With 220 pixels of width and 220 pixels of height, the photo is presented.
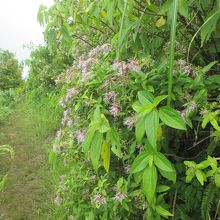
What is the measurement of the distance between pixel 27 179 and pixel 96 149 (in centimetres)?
340

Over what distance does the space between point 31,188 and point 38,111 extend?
3.50m

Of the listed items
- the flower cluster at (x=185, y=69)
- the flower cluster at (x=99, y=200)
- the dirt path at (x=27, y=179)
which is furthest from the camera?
the dirt path at (x=27, y=179)

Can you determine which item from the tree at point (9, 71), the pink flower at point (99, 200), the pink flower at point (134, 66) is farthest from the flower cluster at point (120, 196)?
the tree at point (9, 71)

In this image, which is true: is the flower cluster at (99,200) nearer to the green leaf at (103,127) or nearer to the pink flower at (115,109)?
the pink flower at (115,109)

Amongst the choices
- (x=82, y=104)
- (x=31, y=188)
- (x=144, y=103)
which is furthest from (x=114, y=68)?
(x=31, y=188)

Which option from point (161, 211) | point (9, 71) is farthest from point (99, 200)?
point (9, 71)

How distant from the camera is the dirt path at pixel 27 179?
359cm

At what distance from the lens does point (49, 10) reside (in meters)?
1.96

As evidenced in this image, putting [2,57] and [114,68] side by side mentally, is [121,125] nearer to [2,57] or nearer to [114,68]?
[114,68]

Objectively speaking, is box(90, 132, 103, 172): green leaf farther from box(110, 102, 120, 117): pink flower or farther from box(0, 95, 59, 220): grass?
box(0, 95, 59, 220): grass

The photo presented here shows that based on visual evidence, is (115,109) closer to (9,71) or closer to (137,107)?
(137,107)

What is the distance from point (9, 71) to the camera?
15703mm

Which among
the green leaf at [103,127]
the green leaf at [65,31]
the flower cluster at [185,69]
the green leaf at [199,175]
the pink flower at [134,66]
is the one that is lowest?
the green leaf at [199,175]

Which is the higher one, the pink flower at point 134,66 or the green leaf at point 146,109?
the pink flower at point 134,66
